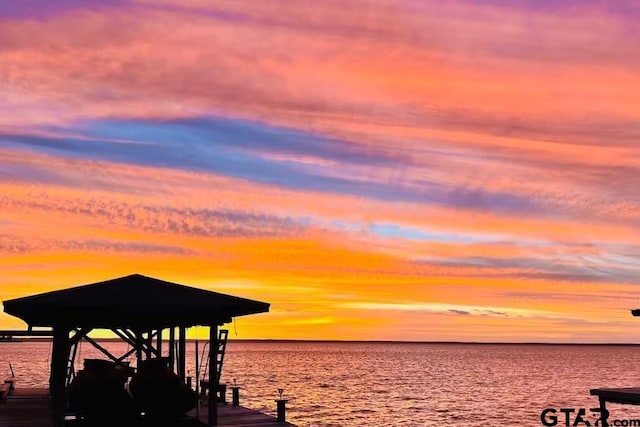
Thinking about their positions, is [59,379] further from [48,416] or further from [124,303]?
[48,416]

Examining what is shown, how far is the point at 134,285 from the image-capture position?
741 inches

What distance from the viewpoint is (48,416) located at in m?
26.6

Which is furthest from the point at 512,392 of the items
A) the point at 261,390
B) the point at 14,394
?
the point at 14,394

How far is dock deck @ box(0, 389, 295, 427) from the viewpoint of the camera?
23.4m

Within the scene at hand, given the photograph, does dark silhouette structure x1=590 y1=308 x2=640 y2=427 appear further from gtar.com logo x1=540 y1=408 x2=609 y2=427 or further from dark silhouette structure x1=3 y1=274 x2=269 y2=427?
dark silhouette structure x1=3 y1=274 x2=269 y2=427

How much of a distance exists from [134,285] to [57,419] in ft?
11.8

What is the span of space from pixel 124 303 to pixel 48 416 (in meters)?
11.5

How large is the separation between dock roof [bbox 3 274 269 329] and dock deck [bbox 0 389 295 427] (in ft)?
15.0

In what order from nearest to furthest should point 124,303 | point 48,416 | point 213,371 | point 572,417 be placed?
point 124,303, point 213,371, point 48,416, point 572,417

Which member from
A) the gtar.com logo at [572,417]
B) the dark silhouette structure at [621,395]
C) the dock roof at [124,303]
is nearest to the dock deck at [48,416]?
the dock roof at [124,303]

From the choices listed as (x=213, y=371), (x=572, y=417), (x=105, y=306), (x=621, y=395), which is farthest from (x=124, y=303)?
(x=572, y=417)

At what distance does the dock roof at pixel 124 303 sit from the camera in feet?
57.1

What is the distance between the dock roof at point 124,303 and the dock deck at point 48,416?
4561mm

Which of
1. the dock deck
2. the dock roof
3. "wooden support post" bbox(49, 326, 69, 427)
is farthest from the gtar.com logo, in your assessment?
"wooden support post" bbox(49, 326, 69, 427)
